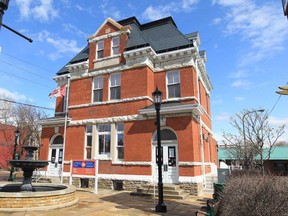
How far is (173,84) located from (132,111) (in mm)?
3626

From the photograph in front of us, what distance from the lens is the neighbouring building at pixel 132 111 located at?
1521 cm

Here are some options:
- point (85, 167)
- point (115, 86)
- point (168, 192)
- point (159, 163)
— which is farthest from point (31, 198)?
point (115, 86)

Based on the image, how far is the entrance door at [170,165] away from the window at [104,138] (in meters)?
3.91

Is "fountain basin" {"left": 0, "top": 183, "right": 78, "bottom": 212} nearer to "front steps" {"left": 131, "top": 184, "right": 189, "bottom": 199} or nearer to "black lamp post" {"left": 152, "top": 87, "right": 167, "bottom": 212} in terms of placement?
"black lamp post" {"left": 152, "top": 87, "right": 167, "bottom": 212}

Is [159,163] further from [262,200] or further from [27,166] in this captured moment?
[27,166]

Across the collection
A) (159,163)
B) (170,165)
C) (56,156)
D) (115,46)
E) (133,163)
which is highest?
(115,46)

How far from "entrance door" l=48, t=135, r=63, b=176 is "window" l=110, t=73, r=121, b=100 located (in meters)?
6.14

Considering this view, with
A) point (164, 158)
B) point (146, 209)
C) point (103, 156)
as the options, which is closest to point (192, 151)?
A: point (164, 158)

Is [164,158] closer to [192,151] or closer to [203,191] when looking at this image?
[192,151]

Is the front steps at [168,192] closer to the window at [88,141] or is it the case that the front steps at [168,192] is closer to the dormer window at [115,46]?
the window at [88,141]

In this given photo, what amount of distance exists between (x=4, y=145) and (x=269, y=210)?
42.2 m

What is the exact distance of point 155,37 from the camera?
19.8 m

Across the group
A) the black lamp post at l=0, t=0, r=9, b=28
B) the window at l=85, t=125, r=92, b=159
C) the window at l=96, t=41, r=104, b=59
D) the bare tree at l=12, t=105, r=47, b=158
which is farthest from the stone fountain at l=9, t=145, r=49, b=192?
the bare tree at l=12, t=105, r=47, b=158

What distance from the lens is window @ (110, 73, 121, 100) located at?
18.0 metres
